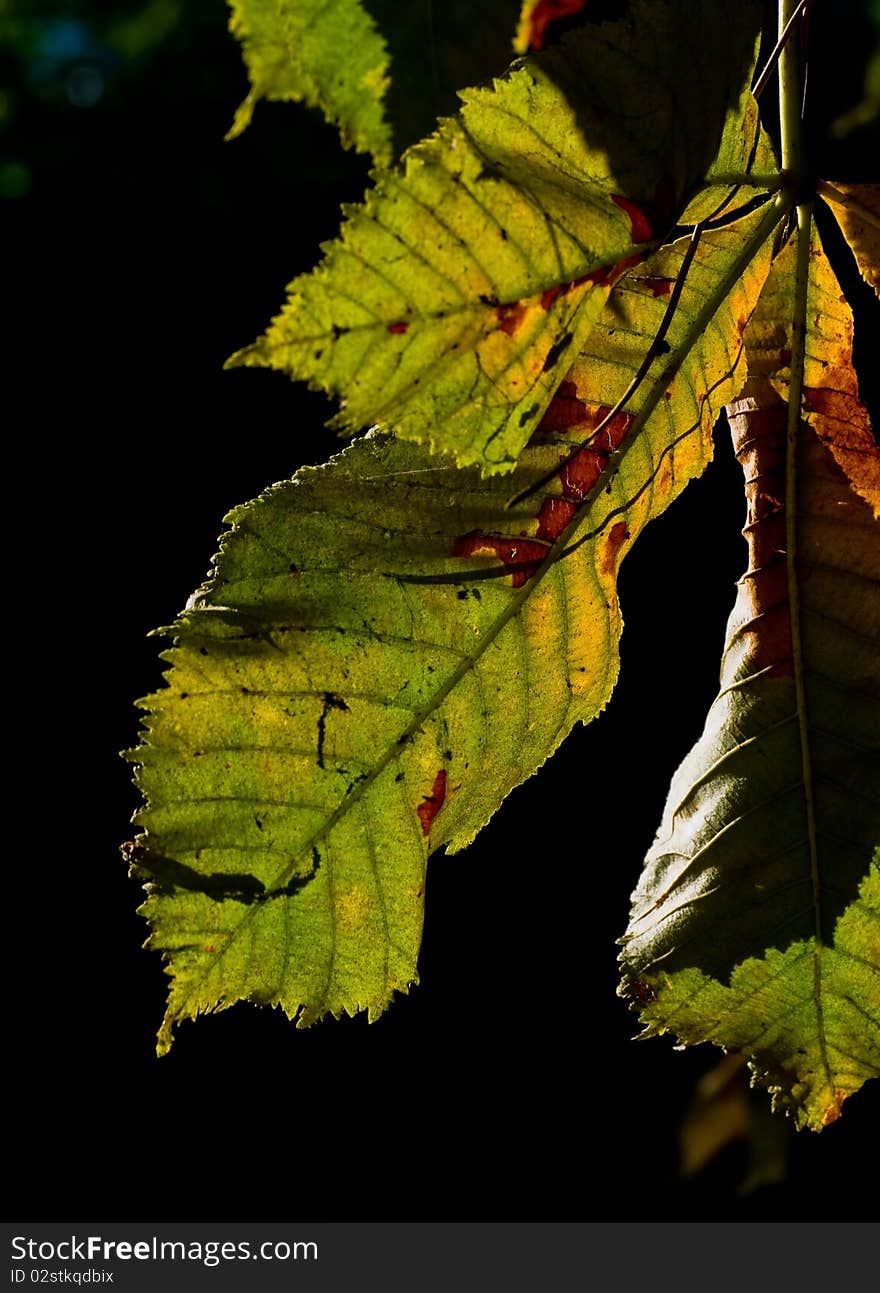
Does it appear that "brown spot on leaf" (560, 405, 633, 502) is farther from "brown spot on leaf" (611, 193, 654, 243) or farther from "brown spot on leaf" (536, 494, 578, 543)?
"brown spot on leaf" (611, 193, 654, 243)

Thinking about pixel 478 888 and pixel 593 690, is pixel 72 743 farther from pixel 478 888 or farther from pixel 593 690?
pixel 593 690

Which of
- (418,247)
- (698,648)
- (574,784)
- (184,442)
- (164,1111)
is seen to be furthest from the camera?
(184,442)

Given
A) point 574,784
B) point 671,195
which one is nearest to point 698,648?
point 574,784

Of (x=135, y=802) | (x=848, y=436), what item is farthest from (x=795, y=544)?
(x=135, y=802)

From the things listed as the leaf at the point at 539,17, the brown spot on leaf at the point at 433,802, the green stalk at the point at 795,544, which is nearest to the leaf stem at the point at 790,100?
the green stalk at the point at 795,544

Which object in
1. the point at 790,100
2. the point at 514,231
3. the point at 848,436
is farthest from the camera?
the point at 848,436

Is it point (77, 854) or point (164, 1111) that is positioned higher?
point (77, 854)

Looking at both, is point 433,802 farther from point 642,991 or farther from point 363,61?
point 363,61
